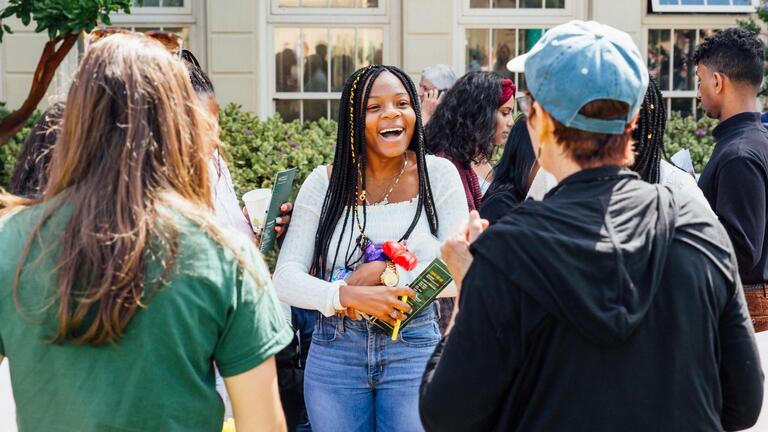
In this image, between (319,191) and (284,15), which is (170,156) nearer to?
(319,191)

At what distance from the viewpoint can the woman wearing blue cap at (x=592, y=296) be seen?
1836 millimetres

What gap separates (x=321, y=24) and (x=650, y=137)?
21.9ft

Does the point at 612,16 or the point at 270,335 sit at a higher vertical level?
the point at 612,16

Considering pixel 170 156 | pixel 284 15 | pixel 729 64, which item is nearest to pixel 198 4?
pixel 284 15

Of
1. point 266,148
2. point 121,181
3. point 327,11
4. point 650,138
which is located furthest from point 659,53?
point 121,181

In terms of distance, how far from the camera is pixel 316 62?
934cm

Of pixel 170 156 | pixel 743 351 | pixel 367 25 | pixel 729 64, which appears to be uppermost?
pixel 367 25

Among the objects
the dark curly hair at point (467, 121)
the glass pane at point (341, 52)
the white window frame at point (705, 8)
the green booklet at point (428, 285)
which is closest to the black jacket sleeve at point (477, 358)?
the green booklet at point (428, 285)

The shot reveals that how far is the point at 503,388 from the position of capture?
191cm

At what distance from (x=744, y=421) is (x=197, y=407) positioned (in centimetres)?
114

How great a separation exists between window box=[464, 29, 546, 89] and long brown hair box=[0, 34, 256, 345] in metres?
7.49

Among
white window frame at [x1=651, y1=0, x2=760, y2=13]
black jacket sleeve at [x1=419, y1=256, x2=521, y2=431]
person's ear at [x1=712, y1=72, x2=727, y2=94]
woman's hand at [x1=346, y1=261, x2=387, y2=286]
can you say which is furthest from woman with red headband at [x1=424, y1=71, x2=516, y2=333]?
white window frame at [x1=651, y1=0, x2=760, y2=13]

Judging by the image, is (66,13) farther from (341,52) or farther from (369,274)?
(369,274)

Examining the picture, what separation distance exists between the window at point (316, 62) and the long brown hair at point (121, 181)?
24.0ft
